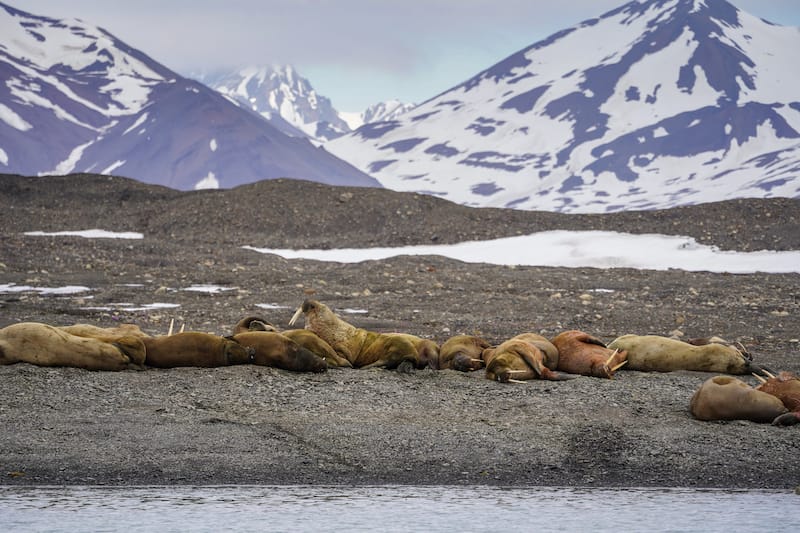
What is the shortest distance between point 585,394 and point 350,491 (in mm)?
4623

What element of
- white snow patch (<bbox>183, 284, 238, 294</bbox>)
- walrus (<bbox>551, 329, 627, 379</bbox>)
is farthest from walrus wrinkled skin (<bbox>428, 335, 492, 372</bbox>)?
white snow patch (<bbox>183, 284, 238, 294</bbox>)

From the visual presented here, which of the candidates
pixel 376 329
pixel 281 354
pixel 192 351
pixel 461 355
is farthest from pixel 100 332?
pixel 376 329

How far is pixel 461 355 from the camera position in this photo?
14773 millimetres

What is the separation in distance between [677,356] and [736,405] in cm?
304

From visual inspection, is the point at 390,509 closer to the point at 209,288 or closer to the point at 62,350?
the point at 62,350

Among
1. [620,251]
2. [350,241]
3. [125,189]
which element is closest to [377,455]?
[620,251]

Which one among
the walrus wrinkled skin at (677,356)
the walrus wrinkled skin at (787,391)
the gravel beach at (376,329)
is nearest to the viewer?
the gravel beach at (376,329)

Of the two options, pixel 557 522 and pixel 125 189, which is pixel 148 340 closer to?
pixel 557 522

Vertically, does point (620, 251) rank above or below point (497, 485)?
above

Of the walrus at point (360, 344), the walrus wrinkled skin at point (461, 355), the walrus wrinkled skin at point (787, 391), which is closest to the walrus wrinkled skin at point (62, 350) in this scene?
the walrus at point (360, 344)

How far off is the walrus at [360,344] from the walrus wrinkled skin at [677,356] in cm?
307

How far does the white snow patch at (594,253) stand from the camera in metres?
32.8

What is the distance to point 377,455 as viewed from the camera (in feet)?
34.7

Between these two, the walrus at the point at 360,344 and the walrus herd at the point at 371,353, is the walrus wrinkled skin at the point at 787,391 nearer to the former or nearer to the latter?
the walrus herd at the point at 371,353
